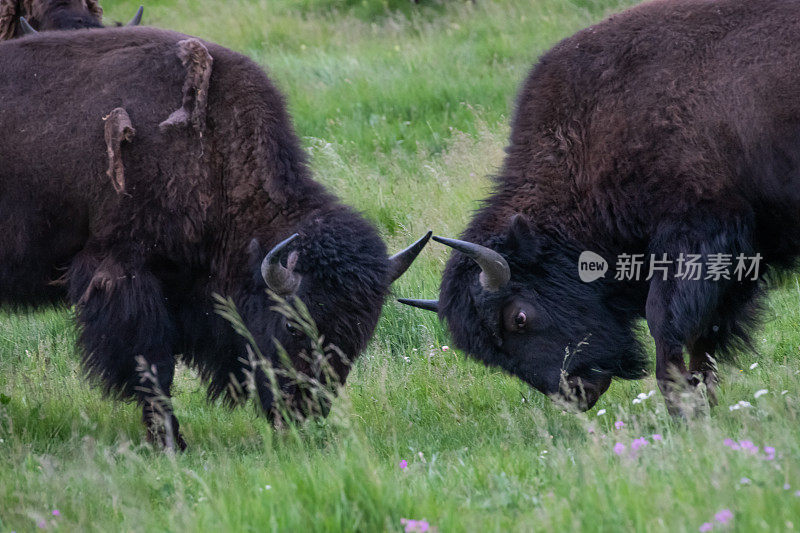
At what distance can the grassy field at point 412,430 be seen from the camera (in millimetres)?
3055

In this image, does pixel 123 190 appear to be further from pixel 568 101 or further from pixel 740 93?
pixel 740 93

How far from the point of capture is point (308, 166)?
5.75 metres

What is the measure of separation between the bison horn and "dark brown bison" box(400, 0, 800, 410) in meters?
0.88

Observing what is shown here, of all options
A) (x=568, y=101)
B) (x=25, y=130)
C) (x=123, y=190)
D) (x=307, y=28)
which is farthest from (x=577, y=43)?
(x=307, y=28)

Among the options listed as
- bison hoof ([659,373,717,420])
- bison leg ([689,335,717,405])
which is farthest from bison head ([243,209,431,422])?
bison leg ([689,335,717,405])

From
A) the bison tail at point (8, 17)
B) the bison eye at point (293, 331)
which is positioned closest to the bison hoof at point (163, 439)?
the bison eye at point (293, 331)

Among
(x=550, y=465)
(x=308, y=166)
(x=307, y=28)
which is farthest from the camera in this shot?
(x=307, y=28)

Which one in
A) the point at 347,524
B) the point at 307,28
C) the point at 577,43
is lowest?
the point at 307,28

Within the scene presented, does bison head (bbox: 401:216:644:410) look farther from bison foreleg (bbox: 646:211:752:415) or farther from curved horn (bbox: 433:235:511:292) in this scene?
bison foreleg (bbox: 646:211:752:415)

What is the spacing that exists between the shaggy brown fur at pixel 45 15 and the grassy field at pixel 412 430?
2287 millimetres

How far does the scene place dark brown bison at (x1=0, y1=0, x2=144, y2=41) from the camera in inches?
296

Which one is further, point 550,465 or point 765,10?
point 765,10

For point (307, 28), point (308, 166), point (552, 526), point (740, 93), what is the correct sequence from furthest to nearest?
point (307, 28) < point (308, 166) < point (740, 93) < point (552, 526)

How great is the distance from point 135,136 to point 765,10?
11.1ft
